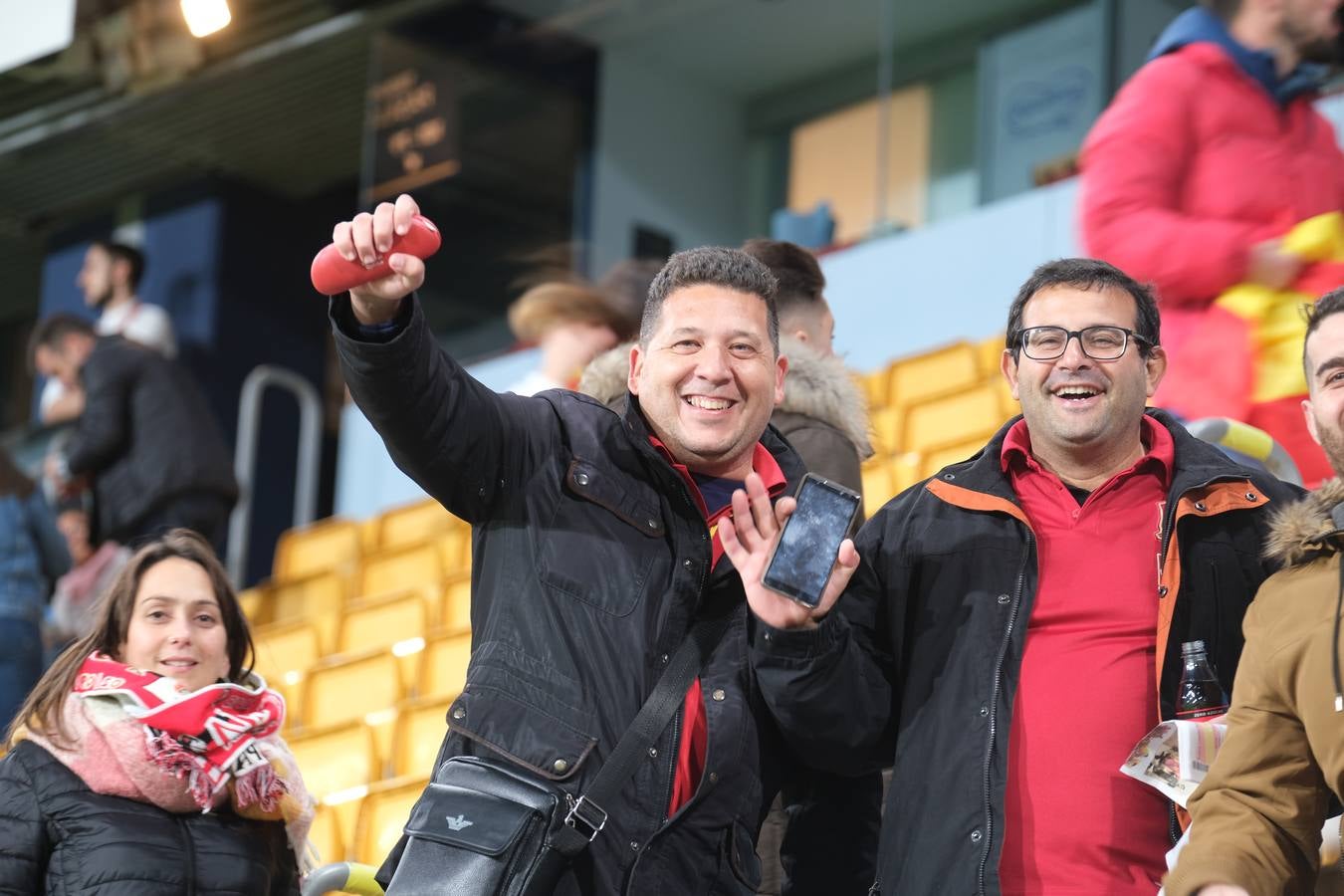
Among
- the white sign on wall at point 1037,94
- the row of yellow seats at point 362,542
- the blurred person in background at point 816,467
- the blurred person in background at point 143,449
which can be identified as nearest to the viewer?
the blurred person in background at point 816,467

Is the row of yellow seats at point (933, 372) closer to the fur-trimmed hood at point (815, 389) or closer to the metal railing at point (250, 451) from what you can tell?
the metal railing at point (250, 451)

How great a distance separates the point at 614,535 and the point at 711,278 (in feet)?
1.24

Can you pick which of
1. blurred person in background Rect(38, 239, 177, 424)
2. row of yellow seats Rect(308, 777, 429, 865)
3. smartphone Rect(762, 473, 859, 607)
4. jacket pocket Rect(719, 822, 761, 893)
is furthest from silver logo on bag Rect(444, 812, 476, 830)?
blurred person in background Rect(38, 239, 177, 424)

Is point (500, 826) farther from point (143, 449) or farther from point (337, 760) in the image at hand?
point (143, 449)

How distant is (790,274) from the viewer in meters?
3.31

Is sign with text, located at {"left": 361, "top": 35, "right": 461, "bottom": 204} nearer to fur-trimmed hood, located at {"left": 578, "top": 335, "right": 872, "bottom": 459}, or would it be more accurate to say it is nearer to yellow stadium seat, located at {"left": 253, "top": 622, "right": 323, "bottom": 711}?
yellow stadium seat, located at {"left": 253, "top": 622, "right": 323, "bottom": 711}

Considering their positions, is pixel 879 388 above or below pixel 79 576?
above

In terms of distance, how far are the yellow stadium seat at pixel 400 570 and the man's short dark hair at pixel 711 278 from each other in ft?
14.2

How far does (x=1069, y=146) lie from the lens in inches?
294

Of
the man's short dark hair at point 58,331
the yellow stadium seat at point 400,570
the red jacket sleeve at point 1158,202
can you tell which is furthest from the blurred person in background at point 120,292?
the red jacket sleeve at point 1158,202

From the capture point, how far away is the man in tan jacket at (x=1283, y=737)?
199cm

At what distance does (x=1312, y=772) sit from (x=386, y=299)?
1.18 m

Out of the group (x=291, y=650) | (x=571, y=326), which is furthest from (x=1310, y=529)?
(x=291, y=650)

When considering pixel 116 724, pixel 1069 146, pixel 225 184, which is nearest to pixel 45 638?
pixel 116 724
